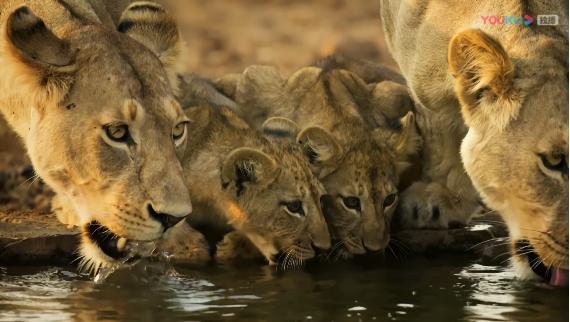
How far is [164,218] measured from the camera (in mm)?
5945

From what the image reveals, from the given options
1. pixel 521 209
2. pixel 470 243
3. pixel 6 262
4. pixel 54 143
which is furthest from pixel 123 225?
pixel 470 243

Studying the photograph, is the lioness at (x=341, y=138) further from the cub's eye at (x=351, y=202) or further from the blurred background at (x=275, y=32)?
the blurred background at (x=275, y=32)

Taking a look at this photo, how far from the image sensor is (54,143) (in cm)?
607

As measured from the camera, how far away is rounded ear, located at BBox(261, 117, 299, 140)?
7766mm

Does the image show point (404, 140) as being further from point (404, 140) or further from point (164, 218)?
point (164, 218)

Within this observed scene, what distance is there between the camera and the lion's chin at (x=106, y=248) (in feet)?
20.6

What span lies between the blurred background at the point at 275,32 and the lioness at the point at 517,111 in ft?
17.5

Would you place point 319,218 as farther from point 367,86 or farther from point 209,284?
point 367,86

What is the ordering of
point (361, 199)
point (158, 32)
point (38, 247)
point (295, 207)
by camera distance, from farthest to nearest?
point (361, 199), point (295, 207), point (38, 247), point (158, 32)

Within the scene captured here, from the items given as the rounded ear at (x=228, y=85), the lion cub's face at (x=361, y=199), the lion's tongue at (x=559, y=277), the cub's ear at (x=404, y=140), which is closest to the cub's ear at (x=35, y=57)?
the lion cub's face at (x=361, y=199)

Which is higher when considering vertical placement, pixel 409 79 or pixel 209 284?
pixel 409 79

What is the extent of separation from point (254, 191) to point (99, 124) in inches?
54.9

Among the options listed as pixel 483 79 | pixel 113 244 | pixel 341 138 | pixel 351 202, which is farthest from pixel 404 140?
pixel 113 244

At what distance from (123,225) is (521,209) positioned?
1.75 metres
